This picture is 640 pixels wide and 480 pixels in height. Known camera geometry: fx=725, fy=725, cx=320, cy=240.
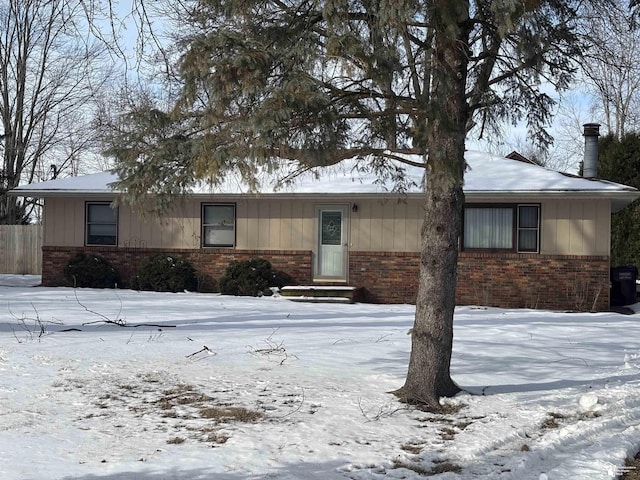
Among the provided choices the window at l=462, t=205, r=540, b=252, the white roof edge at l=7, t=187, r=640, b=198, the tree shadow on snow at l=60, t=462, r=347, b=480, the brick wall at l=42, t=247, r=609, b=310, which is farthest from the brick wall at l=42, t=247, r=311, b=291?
the tree shadow on snow at l=60, t=462, r=347, b=480

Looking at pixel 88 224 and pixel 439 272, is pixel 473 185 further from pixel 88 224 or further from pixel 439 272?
pixel 439 272

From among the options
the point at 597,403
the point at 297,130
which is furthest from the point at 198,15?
the point at 597,403

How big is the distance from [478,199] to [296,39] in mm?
11004

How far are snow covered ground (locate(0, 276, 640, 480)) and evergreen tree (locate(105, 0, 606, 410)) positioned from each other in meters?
0.99

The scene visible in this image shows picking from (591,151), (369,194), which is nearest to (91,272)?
(369,194)

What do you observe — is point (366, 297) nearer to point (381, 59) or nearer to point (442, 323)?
point (442, 323)

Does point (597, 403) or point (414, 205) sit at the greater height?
point (414, 205)

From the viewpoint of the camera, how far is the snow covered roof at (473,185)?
53.7 feet

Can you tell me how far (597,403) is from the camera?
290 inches

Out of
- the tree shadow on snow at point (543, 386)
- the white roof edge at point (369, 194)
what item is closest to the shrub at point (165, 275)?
the white roof edge at point (369, 194)

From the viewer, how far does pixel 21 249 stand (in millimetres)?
25406

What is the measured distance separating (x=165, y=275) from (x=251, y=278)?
234cm

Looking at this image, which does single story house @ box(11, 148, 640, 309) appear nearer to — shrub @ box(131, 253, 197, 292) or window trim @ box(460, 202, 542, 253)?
window trim @ box(460, 202, 542, 253)

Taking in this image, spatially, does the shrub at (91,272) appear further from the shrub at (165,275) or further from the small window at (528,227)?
the small window at (528,227)
